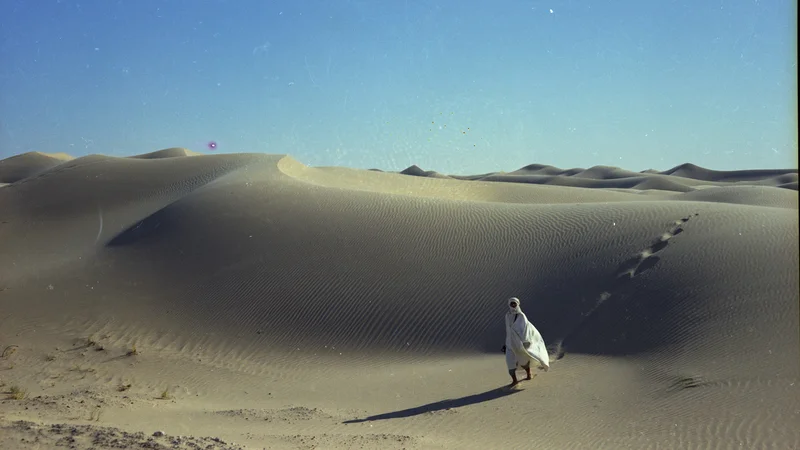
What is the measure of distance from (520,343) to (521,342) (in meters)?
0.03

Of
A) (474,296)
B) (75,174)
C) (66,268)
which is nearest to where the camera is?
(474,296)

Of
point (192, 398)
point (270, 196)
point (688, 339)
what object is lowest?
point (192, 398)

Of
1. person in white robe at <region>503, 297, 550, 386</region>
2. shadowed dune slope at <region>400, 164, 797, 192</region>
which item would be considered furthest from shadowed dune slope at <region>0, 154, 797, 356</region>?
shadowed dune slope at <region>400, 164, 797, 192</region>

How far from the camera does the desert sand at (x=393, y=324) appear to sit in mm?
8328

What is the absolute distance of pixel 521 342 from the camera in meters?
9.87

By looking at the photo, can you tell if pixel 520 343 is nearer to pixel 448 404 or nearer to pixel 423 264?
pixel 448 404

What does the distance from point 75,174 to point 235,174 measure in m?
8.67

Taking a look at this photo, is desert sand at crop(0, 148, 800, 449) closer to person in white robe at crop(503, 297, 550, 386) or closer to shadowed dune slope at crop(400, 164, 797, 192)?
person in white robe at crop(503, 297, 550, 386)

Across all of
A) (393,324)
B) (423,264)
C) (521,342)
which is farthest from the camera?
(423,264)

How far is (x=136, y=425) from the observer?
812 cm

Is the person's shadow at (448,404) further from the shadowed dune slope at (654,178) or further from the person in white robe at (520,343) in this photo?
the shadowed dune slope at (654,178)

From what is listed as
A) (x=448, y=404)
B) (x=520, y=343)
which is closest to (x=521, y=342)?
(x=520, y=343)

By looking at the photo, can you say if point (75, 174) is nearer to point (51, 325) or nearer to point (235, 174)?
point (235, 174)

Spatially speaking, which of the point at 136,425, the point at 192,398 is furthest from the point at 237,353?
the point at 136,425
